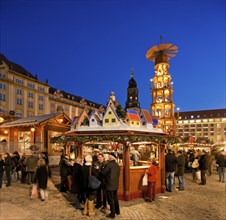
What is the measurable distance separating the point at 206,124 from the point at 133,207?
123659 millimetres

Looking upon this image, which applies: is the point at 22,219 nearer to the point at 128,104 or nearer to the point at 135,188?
the point at 135,188

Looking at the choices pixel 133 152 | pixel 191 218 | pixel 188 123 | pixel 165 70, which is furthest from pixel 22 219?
pixel 188 123

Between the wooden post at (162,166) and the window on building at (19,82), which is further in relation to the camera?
the window on building at (19,82)

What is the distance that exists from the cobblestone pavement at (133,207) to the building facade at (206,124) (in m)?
113

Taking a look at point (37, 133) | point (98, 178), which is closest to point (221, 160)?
point (98, 178)

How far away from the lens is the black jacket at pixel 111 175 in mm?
8296

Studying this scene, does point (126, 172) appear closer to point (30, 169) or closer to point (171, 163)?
point (171, 163)

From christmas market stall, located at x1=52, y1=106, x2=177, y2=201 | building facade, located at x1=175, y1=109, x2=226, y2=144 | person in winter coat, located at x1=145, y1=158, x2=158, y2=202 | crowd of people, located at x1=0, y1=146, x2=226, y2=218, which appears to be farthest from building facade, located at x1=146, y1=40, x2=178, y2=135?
building facade, located at x1=175, y1=109, x2=226, y2=144

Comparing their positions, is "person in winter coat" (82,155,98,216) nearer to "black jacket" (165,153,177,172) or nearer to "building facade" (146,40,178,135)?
"black jacket" (165,153,177,172)

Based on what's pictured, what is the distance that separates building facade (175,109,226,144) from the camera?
122750 millimetres

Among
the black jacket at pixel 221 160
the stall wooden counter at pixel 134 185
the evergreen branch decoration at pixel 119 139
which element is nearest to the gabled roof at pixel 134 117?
the evergreen branch decoration at pixel 119 139

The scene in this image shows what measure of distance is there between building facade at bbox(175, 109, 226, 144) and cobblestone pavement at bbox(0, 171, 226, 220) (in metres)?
113

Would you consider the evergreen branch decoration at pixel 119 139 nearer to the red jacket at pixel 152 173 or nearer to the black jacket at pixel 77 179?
the red jacket at pixel 152 173

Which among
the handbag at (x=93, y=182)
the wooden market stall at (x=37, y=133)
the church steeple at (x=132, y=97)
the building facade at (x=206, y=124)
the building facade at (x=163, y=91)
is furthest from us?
the building facade at (x=206, y=124)
